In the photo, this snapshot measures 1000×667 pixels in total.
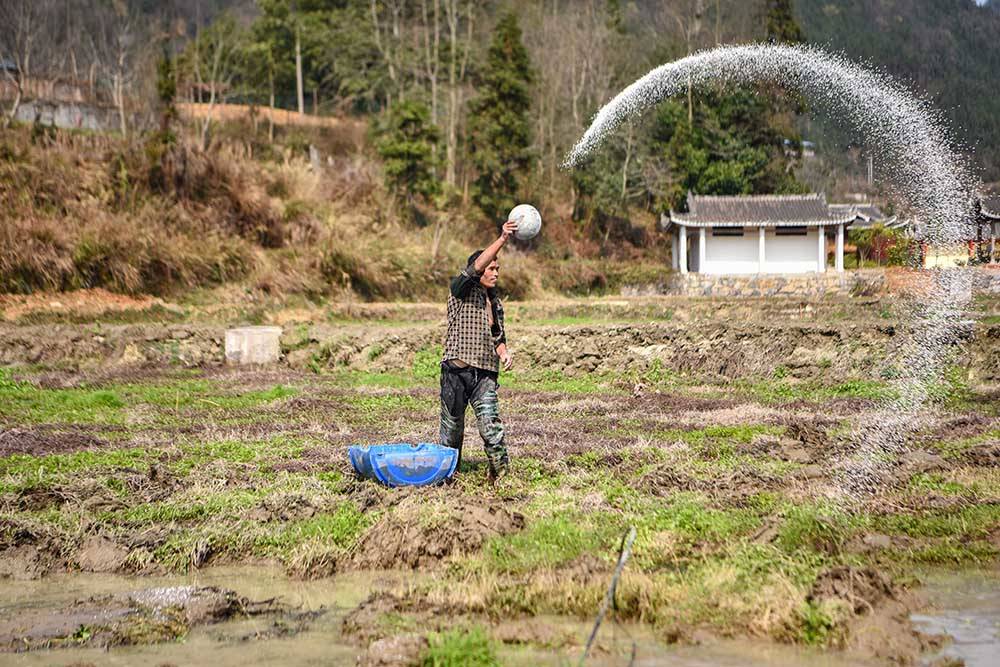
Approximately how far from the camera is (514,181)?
A: 45781mm

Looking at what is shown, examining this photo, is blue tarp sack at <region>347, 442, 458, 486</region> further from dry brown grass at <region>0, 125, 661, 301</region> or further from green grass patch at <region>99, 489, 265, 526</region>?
dry brown grass at <region>0, 125, 661, 301</region>

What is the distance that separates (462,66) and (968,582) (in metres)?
47.2

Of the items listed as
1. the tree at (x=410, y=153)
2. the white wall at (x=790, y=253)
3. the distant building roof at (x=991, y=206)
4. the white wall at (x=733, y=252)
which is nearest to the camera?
the distant building roof at (x=991, y=206)

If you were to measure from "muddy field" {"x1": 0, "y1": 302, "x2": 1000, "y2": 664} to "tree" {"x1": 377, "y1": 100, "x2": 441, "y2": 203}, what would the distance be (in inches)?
1097

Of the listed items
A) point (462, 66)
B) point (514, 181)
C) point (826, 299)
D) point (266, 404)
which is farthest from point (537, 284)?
point (266, 404)

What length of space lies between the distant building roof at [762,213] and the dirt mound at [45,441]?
3483 cm

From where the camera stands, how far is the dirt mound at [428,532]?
22.8 ft

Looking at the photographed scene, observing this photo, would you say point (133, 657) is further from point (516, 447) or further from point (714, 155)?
point (714, 155)

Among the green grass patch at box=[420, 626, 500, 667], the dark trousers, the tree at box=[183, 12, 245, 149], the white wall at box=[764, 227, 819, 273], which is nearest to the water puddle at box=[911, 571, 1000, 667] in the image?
the green grass patch at box=[420, 626, 500, 667]

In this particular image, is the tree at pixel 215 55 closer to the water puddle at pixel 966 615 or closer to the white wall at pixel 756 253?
the white wall at pixel 756 253

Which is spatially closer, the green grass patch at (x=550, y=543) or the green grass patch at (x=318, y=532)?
the green grass patch at (x=550, y=543)

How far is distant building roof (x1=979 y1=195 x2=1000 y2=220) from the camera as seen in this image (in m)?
40.0

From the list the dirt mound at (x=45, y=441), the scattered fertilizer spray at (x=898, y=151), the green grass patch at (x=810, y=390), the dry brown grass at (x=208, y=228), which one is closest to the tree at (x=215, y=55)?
the dry brown grass at (x=208, y=228)

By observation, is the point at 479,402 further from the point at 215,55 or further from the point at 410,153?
the point at 215,55
